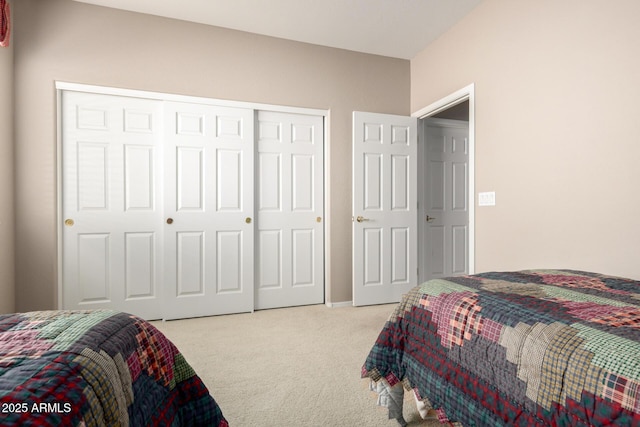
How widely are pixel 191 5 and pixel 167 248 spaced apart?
2088 mm

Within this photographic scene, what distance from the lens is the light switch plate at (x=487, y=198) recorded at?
2701 mm

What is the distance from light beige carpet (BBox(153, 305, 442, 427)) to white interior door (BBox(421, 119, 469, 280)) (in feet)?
4.00

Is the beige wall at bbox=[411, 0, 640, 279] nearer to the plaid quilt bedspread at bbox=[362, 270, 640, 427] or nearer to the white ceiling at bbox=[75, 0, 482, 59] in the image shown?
the white ceiling at bbox=[75, 0, 482, 59]

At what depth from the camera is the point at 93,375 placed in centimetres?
70

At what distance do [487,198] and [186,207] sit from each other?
262 centimetres

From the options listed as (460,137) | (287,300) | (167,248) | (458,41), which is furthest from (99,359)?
(460,137)

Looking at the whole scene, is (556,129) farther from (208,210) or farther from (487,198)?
(208,210)

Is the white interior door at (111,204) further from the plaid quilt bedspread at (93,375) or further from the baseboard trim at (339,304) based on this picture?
the plaid quilt bedspread at (93,375)

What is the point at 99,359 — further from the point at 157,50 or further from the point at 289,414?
the point at 157,50

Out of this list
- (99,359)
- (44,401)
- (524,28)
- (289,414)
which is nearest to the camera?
(44,401)

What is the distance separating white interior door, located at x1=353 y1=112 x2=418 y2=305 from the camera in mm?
3484

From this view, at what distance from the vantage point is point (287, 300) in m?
3.47

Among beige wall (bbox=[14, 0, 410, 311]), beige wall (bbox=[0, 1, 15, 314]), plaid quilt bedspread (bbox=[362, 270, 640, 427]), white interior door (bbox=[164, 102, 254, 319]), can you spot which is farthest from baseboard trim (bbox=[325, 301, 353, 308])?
beige wall (bbox=[0, 1, 15, 314])

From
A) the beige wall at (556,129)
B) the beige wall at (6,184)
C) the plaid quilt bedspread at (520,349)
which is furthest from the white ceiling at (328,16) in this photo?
the plaid quilt bedspread at (520,349)
